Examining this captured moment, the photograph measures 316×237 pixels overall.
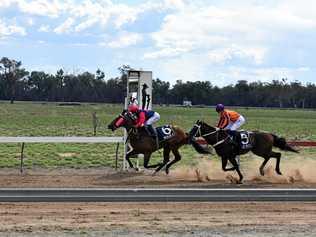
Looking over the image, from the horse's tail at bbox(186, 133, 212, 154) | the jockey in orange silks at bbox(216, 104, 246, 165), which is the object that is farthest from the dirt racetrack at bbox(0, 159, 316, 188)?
the jockey in orange silks at bbox(216, 104, 246, 165)

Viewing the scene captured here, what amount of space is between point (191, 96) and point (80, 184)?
14683 cm

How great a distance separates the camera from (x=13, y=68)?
15588cm

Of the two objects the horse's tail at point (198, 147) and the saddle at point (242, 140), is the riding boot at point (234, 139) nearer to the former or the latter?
the saddle at point (242, 140)

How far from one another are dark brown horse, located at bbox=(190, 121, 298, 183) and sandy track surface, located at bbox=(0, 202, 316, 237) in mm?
4996

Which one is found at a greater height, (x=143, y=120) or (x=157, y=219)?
(x=143, y=120)

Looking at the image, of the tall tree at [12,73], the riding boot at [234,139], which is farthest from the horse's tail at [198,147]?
the tall tree at [12,73]

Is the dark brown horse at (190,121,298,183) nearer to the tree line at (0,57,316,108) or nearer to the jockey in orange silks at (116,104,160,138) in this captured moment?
the jockey in orange silks at (116,104,160,138)

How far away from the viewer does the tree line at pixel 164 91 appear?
15825 cm

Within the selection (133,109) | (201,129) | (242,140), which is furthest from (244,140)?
(133,109)

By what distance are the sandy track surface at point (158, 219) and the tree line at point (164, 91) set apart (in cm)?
14370

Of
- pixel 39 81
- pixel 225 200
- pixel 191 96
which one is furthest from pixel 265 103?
pixel 225 200

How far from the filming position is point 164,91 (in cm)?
16562

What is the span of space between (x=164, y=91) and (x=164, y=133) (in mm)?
147032

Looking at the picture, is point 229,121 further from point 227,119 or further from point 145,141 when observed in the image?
point 145,141
